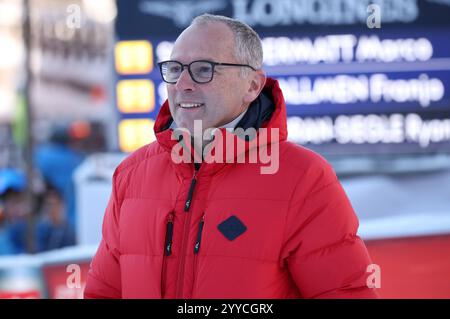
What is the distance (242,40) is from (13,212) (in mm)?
2922

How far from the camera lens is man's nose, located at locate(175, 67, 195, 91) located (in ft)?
5.63

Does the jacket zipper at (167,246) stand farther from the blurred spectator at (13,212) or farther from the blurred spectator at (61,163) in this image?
the blurred spectator at (13,212)

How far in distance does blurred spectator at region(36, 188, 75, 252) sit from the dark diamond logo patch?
2621mm

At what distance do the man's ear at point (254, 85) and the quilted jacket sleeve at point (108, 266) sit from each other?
16.5 inches

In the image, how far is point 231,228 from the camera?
1.65 m

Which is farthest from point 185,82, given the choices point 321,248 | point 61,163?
point 61,163

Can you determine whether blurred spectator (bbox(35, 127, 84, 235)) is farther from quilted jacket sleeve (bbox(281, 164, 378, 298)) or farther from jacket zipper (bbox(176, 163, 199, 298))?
quilted jacket sleeve (bbox(281, 164, 378, 298))

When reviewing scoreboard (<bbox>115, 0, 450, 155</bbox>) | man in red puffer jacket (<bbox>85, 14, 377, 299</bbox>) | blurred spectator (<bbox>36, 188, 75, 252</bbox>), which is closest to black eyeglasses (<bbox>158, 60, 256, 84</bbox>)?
man in red puffer jacket (<bbox>85, 14, 377, 299</bbox>)

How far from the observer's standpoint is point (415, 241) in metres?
3.99

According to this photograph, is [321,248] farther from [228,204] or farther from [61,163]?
[61,163]

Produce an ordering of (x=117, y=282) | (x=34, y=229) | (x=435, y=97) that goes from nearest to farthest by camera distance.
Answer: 1. (x=117, y=282)
2. (x=435, y=97)
3. (x=34, y=229)
